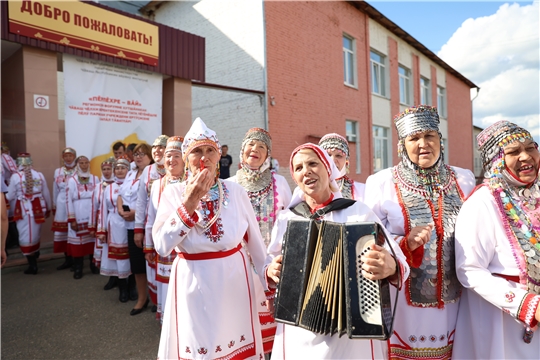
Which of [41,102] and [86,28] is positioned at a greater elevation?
[86,28]

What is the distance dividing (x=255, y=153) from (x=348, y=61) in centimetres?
1326

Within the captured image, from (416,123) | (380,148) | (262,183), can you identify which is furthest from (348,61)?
(416,123)

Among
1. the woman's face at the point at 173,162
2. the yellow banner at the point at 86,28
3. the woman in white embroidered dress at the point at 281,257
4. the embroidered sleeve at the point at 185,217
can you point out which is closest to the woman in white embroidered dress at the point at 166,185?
the woman's face at the point at 173,162

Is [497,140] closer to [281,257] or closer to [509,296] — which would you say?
[509,296]

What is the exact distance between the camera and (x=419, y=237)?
81.2 inches

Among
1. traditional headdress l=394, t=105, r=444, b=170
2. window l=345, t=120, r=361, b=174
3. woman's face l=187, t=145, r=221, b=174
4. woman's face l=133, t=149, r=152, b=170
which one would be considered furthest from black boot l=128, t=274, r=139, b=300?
window l=345, t=120, r=361, b=174

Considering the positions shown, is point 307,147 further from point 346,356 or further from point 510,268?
point 510,268

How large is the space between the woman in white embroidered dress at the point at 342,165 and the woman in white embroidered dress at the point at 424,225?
1121 millimetres

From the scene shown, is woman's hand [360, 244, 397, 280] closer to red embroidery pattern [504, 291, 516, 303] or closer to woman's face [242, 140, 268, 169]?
red embroidery pattern [504, 291, 516, 303]

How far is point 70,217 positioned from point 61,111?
402cm

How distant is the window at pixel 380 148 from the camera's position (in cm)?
1691

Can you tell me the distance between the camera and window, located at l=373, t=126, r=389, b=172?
1691 centimetres

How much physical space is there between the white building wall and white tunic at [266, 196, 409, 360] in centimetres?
982

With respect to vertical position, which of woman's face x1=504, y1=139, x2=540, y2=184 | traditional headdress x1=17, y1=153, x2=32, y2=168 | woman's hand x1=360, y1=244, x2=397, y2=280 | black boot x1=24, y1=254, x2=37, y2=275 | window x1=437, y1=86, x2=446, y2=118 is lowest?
black boot x1=24, y1=254, x2=37, y2=275
